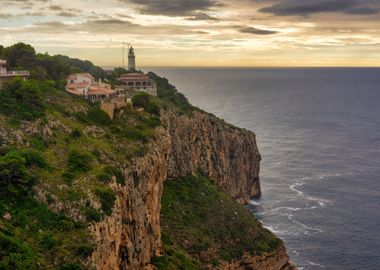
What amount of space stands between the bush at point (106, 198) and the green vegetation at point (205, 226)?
2085cm

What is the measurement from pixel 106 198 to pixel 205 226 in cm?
3958

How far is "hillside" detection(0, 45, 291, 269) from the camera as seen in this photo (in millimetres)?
42281

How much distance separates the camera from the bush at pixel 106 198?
46344 mm

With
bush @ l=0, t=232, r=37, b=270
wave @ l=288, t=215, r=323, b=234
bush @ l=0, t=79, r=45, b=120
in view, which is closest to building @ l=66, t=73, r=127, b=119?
bush @ l=0, t=79, r=45, b=120

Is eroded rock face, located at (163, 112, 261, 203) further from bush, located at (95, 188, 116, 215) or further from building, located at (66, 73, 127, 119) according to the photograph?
bush, located at (95, 188, 116, 215)

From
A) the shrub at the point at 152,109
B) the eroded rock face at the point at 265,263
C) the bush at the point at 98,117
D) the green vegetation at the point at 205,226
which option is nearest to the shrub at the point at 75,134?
the bush at the point at 98,117

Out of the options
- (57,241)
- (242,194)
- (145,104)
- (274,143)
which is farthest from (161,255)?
(274,143)

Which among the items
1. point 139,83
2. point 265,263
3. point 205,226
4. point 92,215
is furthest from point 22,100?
point 139,83

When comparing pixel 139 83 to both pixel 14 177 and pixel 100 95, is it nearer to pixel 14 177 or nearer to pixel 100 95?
pixel 100 95

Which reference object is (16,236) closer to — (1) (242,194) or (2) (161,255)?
(2) (161,255)

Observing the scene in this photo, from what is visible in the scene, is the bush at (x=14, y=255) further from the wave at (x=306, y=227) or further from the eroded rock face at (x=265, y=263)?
the wave at (x=306, y=227)

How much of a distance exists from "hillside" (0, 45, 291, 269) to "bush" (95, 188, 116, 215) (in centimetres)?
13

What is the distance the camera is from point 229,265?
7912 cm

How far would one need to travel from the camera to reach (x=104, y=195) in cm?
4784
